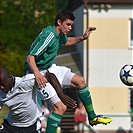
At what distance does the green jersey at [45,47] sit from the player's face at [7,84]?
781 millimetres

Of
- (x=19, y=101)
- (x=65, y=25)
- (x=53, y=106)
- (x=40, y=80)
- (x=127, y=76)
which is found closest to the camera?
(x=40, y=80)

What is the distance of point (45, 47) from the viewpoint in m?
9.45

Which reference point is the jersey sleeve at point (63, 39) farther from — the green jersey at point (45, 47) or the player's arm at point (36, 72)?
the player's arm at point (36, 72)

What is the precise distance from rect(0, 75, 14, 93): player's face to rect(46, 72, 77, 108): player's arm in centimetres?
65

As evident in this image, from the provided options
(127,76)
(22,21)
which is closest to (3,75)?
(127,76)

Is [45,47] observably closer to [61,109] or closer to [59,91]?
[59,91]

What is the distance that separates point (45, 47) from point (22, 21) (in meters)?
20.8

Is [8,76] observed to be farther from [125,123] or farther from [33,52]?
[125,123]

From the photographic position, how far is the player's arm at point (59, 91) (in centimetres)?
889

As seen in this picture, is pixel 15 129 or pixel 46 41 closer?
pixel 15 129

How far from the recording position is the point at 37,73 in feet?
29.2

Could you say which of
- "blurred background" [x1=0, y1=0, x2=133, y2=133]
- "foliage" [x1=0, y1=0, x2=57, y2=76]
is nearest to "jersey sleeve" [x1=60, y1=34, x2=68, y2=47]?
"blurred background" [x1=0, y1=0, x2=133, y2=133]

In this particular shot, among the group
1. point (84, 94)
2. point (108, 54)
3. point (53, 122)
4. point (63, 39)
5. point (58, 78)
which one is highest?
point (63, 39)

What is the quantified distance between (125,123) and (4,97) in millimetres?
17217
